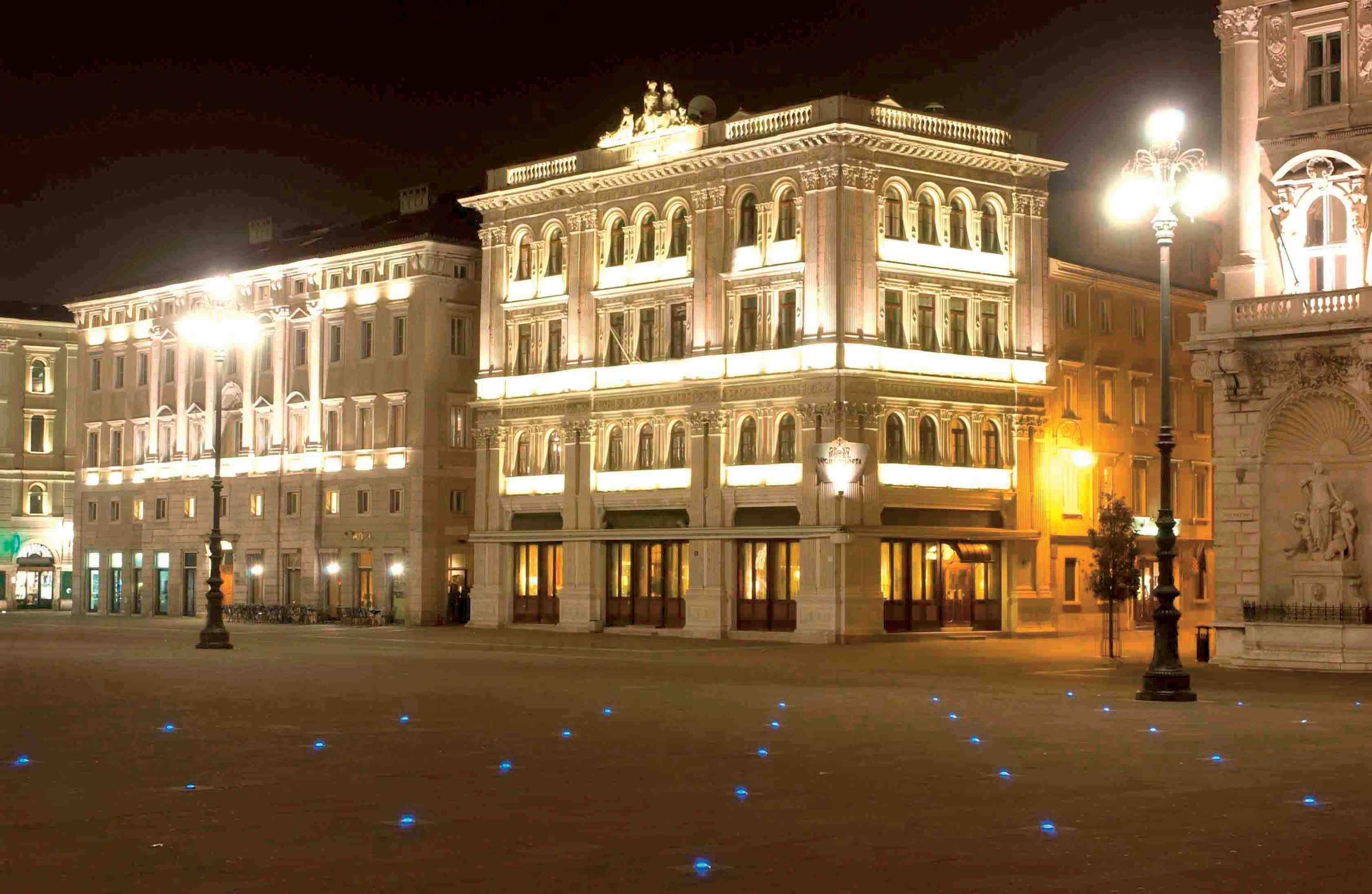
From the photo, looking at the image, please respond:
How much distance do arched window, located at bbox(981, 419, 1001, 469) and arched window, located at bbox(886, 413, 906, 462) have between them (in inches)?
155

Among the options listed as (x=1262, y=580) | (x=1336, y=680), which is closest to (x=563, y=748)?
(x=1336, y=680)

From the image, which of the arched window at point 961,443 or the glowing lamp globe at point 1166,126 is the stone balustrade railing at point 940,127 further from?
the glowing lamp globe at point 1166,126

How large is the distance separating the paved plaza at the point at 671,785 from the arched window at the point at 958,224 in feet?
104

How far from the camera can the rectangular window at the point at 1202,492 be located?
8088 cm

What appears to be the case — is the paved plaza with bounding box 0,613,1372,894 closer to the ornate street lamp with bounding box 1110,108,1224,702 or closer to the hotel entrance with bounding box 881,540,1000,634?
the ornate street lamp with bounding box 1110,108,1224,702

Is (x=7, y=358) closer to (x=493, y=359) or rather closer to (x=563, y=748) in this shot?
(x=493, y=359)

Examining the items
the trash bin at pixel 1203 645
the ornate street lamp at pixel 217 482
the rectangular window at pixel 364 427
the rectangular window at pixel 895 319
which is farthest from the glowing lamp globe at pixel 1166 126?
the rectangular window at pixel 364 427

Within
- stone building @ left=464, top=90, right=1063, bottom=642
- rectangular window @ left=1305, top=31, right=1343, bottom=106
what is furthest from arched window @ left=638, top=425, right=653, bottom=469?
rectangular window @ left=1305, top=31, right=1343, bottom=106

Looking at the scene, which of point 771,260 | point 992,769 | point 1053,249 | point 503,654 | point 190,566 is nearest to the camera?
point 992,769

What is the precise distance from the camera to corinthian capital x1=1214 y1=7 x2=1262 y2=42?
4697cm

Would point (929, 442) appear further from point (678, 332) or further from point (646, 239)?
point (646, 239)

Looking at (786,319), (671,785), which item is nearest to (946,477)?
(786,319)

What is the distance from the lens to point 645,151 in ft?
235

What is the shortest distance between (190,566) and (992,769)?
7683 cm
